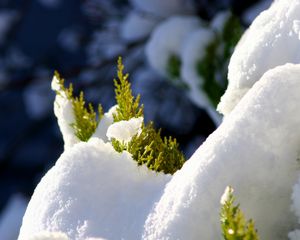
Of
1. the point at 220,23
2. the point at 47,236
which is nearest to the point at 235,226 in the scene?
the point at 47,236

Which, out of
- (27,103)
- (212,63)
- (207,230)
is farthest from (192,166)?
(27,103)

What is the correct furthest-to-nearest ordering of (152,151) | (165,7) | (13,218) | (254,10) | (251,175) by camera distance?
1. (13,218)
2. (165,7)
3. (254,10)
4. (152,151)
5. (251,175)

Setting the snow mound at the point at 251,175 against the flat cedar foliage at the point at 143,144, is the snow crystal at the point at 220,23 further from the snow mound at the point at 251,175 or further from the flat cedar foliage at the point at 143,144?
the snow mound at the point at 251,175

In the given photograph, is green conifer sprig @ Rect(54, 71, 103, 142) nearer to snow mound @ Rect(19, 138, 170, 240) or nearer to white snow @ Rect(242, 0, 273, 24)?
snow mound @ Rect(19, 138, 170, 240)

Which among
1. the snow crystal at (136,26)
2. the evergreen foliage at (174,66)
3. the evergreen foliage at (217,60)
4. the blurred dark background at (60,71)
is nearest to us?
the evergreen foliage at (217,60)

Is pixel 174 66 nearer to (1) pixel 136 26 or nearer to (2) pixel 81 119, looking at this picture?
(1) pixel 136 26

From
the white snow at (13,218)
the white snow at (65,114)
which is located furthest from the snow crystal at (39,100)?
the white snow at (65,114)

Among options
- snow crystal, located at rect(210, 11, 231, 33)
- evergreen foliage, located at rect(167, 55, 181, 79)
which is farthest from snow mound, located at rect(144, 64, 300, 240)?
evergreen foliage, located at rect(167, 55, 181, 79)
